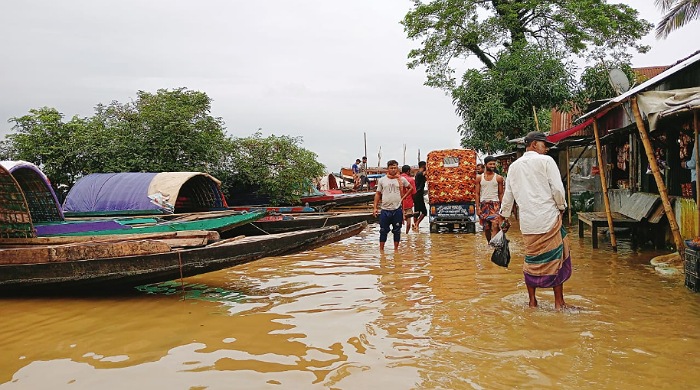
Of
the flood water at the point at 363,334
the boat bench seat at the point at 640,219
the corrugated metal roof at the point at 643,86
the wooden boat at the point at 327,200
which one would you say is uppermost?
the corrugated metal roof at the point at 643,86

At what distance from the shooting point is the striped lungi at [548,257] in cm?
505

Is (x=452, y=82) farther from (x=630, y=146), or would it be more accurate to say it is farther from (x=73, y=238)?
(x=73, y=238)

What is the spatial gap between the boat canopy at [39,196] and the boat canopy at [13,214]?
1.52 metres

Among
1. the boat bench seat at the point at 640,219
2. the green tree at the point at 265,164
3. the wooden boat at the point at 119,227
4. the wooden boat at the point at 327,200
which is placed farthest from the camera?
the wooden boat at the point at 327,200

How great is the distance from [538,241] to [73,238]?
5.91 metres

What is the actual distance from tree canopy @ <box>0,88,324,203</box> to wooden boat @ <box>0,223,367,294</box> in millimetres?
7832

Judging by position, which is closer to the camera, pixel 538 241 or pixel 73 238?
pixel 538 241

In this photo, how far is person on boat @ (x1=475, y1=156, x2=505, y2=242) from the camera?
955cm

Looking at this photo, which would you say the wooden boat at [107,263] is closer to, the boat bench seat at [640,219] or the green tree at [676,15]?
the boat bench seat at [640,219]

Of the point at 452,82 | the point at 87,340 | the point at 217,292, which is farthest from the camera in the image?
the point at 452,82

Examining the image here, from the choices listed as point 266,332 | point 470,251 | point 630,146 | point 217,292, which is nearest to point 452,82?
point 630,146

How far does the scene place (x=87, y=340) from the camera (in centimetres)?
471

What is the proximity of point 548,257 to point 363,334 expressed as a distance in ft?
6.42

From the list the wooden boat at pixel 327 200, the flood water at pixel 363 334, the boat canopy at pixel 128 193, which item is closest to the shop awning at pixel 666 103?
the flood water at pixel 363 334
